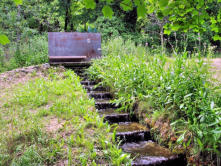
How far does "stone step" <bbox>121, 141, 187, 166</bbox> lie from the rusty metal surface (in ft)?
17.2

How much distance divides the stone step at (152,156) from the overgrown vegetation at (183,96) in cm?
24

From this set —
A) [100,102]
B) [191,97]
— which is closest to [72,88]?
[100,102]

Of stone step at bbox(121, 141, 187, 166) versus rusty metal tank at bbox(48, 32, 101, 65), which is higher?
rusty metal tank at bbox(48, 32, 101, 65)

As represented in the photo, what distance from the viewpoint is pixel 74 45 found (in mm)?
7664

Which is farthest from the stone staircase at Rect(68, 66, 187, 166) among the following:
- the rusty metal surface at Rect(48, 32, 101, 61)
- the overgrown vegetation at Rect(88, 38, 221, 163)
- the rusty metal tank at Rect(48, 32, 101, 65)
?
the rusty metal surface at Rect(48, 32, 101, 61)

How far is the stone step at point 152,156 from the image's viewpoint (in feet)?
8.28

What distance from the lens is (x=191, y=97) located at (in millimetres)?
2754

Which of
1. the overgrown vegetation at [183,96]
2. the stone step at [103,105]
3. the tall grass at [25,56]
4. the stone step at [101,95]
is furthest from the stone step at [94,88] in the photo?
the tall grass at [25,56]

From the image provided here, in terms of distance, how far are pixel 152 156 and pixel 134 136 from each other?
566 millimetres

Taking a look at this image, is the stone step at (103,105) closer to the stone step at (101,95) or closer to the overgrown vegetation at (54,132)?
the overgrown vegetation at (54,132)

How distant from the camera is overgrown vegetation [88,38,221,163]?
7.59ft

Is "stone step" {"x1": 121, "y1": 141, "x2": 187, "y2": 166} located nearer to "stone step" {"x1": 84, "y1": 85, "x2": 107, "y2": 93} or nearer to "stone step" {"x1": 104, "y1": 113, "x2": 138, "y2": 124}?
"stone step" {"x1": 104, "y1": 113, "x2": 138, "y2": 124}

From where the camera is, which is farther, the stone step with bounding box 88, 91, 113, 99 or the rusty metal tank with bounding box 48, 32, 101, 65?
the rusty metal tank with bounding box 48, 32, 101, 65

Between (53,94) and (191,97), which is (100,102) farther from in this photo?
(191,97)
